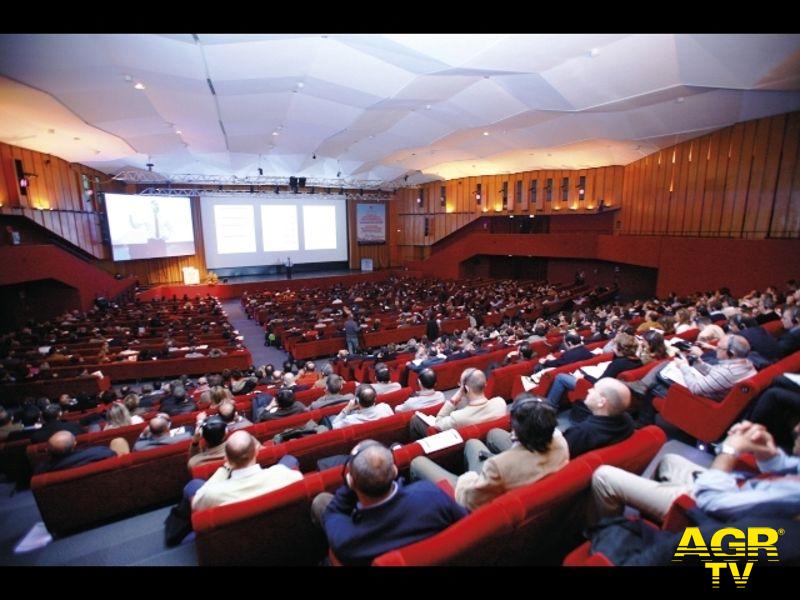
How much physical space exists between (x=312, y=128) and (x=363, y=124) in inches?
67.5

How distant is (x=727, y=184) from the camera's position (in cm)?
1154

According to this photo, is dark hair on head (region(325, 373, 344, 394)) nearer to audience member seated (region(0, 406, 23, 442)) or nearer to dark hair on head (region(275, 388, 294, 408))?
dark hair on head (region(275, 388, 294, 408))

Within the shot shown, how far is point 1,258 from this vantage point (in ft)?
33.3

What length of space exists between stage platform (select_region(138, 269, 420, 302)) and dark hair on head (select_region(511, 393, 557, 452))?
62.8ft

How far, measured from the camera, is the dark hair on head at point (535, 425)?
2.02 m

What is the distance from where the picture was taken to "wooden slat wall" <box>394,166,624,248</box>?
16844mm

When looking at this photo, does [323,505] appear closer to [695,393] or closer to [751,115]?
[695,393]

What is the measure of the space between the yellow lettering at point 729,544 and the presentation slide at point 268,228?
2082cm

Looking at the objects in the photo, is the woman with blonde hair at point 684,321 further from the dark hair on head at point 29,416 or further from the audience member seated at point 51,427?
the dark hair on head at point 29,416

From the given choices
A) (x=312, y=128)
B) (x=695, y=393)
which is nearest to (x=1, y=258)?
(x=312, y=128)

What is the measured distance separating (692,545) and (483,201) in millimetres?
21100

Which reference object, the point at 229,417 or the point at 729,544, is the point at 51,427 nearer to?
the point at 229,417

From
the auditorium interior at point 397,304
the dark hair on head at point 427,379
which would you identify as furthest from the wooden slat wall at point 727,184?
the dark hair on head at point 427,379

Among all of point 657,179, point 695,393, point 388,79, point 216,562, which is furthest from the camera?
point 657,179
